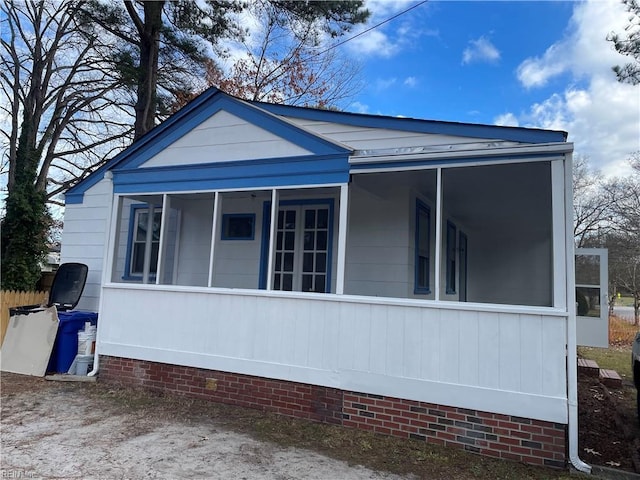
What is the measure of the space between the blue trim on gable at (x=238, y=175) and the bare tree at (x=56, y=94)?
7306 mm

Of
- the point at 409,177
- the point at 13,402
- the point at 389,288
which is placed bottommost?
the point at 13,402

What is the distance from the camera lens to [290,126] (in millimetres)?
5273

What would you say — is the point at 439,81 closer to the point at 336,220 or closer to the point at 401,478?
the point at 336,220

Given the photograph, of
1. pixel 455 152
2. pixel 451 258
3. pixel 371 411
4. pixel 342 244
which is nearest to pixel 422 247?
pixel 451 258

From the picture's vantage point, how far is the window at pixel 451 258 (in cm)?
823

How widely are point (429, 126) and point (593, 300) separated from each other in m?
2.81

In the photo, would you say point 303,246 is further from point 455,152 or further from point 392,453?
point 392,453

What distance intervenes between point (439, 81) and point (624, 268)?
45.4ft

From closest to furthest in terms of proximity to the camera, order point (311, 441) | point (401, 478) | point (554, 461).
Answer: point (401, 478), point (554, 461), point (311, 441)

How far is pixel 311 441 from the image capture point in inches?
166

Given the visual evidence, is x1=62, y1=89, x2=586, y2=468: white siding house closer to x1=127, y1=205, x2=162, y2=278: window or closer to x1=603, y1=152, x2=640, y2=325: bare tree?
x1=127, y1=205, x2=162, y2=278: window

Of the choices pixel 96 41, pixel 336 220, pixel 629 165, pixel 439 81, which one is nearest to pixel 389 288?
pixel 336 220

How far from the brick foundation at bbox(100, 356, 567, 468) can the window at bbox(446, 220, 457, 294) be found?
4.10 m

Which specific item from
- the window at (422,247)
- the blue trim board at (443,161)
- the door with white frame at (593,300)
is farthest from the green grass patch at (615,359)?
the blue trim board at (443,161)
